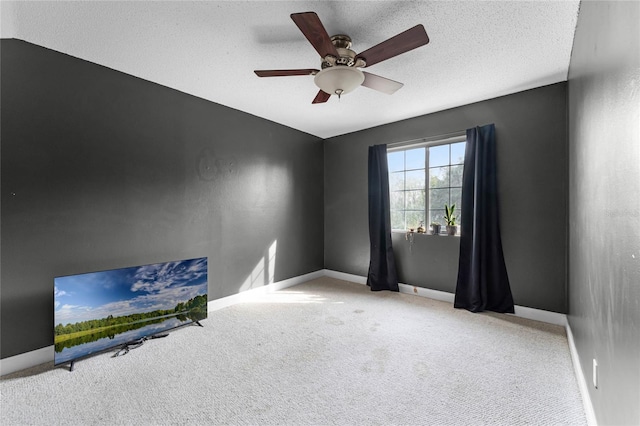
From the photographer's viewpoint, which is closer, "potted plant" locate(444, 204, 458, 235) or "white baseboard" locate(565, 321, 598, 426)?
"white baseboard" locate(565, 321, 598, 426)

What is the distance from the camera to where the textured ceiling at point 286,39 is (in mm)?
1816

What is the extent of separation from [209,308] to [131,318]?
3.09 feet

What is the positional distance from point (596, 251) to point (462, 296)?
215 cm

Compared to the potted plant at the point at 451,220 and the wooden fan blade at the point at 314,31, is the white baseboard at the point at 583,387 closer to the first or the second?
the potted plant at the point at 451,220

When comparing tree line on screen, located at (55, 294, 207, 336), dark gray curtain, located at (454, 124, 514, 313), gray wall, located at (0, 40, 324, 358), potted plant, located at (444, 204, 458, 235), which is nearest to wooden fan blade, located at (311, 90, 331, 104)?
gray wall, located at (0, 40, 324, 358)

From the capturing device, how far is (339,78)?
202 centimetres

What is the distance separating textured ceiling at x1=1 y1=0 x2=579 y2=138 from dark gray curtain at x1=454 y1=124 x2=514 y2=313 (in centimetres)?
63

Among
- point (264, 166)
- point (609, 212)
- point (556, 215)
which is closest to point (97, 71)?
point (264, 166)

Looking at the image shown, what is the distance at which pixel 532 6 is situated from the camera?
70.7 inches

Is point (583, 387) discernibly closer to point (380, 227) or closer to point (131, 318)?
point (380, 227)

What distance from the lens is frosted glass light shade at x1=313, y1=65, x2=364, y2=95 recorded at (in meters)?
1.97

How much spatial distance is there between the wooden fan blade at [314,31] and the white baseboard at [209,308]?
2.94m

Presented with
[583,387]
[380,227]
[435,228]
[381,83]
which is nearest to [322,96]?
[381,83]

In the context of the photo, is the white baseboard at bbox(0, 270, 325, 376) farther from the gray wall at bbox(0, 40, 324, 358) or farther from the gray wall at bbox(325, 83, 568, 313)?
the gray wall at bbox(325, 83, 568, 313)
